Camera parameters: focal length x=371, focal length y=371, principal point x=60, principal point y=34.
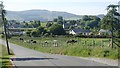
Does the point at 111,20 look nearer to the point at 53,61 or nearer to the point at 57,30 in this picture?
the point at 53,61

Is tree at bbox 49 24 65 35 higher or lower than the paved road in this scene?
lower

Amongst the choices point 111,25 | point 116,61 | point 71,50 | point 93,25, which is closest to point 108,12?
point 111,25

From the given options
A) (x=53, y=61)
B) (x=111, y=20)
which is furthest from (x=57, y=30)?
(x=53, y=61)

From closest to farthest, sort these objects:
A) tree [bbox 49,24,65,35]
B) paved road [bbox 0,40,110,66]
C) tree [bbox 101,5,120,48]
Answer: paved road [bbox 0,40,110,66] < tree [bbox 101,5,120,48] < tree [bbox 49,24,65,35]

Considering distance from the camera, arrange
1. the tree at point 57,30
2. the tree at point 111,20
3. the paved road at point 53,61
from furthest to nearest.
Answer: the tree at point 57,30 → the tree at point 111,20 → the paved road at point 53,61

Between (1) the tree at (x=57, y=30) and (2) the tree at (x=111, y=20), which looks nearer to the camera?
(2) the tree at (x=111, y=20)

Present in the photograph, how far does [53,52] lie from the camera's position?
167 feet

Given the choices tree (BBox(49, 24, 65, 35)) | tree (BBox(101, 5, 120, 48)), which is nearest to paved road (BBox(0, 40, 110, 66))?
tree (BBox(101, 5, 120, 48))

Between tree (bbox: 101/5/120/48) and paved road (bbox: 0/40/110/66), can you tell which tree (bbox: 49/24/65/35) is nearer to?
tree (bbox: 101/5/120/48)

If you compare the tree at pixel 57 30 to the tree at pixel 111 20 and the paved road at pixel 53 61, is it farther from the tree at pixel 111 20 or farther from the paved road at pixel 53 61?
the paved road at pixel 53 61

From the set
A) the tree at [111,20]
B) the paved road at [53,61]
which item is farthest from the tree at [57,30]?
the paved road at [53,61]

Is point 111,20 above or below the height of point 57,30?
above

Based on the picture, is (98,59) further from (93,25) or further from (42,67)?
(93,25)

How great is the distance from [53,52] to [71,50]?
22.8 feet
